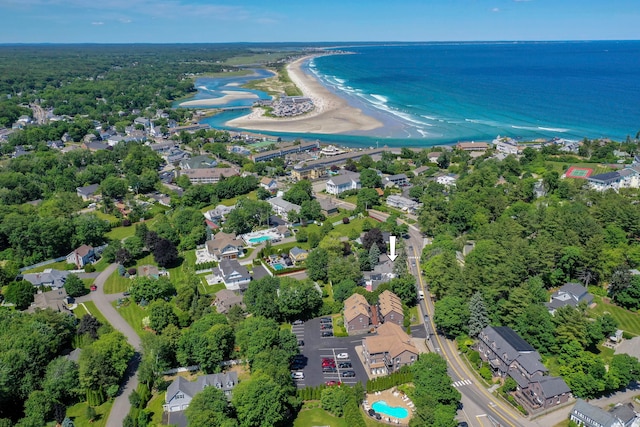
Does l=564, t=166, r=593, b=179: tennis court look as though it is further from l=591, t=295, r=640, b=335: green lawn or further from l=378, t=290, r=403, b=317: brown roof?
l=378, t=290, r=403, b=317: brown roof

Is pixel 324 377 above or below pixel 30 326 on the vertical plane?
below

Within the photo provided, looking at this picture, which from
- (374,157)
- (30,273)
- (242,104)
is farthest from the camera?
(242,104)

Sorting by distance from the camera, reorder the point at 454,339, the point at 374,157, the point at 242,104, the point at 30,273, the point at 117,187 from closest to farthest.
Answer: the point at 454,339 < the point at 30,273 < the point at 117,187 < the point at 374,157 < the point at 242,104

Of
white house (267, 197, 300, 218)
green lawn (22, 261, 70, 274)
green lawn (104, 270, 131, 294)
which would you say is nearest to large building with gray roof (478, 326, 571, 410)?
white house (267, 197, 300, 218)

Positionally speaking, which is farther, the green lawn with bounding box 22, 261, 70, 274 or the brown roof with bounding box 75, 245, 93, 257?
the brown roof with bounding box 75, 245, 93, 257

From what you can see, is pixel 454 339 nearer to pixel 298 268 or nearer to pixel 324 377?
pixel 324 377

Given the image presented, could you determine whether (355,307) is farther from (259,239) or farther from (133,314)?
(259,239)

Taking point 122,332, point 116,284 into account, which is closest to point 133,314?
point 122,332

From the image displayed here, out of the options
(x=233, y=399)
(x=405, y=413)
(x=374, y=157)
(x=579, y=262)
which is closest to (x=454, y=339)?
(x=405, y=413)
